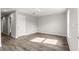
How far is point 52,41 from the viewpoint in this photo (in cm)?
105

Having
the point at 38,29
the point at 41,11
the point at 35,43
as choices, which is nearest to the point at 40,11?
the point at 41,11

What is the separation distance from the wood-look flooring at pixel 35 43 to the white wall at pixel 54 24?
72mm

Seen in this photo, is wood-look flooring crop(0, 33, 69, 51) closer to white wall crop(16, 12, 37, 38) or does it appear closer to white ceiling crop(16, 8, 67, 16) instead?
white wall crop(16, 12, 37, 38)

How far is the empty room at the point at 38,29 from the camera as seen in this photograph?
0.98 m

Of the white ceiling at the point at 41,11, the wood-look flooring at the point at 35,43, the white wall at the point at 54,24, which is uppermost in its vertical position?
the white ceiling at the point at 41,11

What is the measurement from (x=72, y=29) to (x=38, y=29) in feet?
1.57

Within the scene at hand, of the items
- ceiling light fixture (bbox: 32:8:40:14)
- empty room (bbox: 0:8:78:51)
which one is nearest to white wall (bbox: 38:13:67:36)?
empty room (bbox: 0:8:78:51)

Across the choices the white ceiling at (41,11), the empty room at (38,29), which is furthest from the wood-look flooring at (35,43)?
the white ceiling at (41,11)

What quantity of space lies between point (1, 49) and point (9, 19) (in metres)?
0.44

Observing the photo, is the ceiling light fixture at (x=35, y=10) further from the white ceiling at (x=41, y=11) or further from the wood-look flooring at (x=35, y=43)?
the wood-look flooring at (x=35, y=43)

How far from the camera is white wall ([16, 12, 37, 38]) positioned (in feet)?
3.32

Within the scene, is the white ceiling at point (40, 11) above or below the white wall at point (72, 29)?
above
